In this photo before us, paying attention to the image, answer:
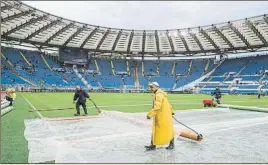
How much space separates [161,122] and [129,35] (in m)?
A: 52.4

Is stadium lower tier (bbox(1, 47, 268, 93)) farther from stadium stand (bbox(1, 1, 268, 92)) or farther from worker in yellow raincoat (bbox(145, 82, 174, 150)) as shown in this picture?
worker in yellow raincoat (bbox(145, 82, 174, 150))

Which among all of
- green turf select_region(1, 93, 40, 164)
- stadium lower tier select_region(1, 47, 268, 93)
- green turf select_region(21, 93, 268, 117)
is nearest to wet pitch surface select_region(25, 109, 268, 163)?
green turf select_region(1, 93, 40, 164)

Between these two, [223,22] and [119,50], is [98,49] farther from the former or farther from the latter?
[223,22]

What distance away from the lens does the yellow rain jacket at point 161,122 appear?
23.2ft

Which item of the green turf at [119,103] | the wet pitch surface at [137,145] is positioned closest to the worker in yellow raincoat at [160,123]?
the wet pitch surface at [137,145]

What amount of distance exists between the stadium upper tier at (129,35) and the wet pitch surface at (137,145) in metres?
36.8

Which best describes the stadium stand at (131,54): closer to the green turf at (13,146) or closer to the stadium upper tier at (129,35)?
the stadium upper tier at (129,35)

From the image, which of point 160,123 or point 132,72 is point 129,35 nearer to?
point 132,72

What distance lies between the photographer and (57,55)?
62781mm

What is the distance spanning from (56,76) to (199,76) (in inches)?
1155

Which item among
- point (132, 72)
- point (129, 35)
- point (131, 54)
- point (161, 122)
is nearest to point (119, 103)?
point (161, 122)

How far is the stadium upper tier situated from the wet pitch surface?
36.8 metres

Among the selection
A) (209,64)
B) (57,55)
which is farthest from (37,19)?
(209,64)

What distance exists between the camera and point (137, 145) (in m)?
7.66
